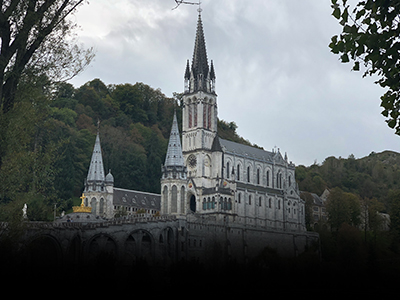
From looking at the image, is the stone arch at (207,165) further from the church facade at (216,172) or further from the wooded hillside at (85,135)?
the wooded hillside at (85,135)

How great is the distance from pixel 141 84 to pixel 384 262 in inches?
3505

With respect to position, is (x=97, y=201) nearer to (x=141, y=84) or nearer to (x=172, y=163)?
(x=172, y=163)

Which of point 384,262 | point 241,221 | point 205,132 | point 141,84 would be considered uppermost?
point 141,84

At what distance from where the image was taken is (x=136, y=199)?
96938 millimetres

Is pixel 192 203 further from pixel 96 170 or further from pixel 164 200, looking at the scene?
pixel 96 170

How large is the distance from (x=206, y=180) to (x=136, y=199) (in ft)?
42.6

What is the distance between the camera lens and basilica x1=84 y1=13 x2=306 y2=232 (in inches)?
3418

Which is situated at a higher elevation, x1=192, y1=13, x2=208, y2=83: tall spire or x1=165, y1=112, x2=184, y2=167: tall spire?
x1=192, y1=13, x2=208, y2=83: tall spire

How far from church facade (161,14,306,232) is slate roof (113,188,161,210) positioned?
8570mm

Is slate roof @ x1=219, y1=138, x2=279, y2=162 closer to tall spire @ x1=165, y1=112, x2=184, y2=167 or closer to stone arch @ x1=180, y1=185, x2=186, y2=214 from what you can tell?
tall spire @ x1=165, y1=112, x2=184, y2=167

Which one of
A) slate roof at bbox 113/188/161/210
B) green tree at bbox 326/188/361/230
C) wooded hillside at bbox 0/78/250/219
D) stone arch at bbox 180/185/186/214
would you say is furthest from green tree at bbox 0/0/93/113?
green tree at bbox 326/188/361/230

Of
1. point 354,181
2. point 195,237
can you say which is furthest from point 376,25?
point 354,181

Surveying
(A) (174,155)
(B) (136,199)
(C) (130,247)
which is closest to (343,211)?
(A) (174,155)

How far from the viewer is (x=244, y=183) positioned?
330 ft
